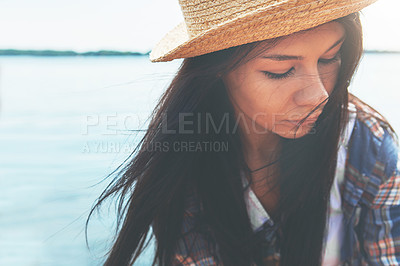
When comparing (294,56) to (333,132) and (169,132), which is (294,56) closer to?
(333,132)

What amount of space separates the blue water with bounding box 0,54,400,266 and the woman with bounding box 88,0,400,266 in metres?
0.20

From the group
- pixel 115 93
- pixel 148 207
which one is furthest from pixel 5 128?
pixel 148 207

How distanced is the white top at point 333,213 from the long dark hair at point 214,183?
21mm

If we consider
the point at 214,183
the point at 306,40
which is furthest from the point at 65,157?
the point at 306,40

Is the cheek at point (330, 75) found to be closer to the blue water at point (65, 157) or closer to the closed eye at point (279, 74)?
the closed eye at point (279, 74)

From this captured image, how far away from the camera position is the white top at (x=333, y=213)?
1.49 metres

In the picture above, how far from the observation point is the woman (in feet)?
4.15

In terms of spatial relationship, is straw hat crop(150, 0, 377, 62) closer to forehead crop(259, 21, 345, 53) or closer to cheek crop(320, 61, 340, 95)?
forehead crop(259, 21, 345, 53)

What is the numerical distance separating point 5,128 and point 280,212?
4.74 metres

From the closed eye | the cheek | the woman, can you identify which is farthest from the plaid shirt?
the closed eye

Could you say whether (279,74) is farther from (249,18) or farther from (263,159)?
(263,159)

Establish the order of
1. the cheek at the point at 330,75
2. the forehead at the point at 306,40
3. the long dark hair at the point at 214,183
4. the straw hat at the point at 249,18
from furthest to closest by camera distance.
Result: the long dark hair at the point at 214,183
the cheek at the point at 330,75
the forehead at the point at 306,40
the straw hat at the point at 249,18

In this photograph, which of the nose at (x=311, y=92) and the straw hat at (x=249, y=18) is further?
the nose at (x=311, y=92)

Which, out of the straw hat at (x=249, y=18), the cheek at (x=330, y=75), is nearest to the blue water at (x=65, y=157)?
the straw hat at (x=249, y=18)
